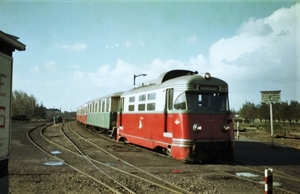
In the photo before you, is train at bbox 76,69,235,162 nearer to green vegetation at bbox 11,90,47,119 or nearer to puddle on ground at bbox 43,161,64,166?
puddle on ground at bbox 43,161,64,166

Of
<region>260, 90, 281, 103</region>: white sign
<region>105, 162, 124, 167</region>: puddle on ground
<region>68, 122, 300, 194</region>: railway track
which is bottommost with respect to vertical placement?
<region>105, 162, 124, 167</region>: puddle on ground

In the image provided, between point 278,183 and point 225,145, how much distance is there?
117 inches

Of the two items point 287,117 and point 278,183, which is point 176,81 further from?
point 287,117

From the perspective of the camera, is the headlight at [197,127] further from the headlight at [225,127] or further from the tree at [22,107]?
the tree at [22,107]

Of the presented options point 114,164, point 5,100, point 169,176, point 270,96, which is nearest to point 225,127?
point 169,176

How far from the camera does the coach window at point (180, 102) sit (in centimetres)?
1002

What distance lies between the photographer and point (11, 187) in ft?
22.0

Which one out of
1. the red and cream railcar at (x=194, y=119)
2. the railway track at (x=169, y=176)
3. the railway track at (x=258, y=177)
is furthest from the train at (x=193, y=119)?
the railway track at (x=258, y=177)

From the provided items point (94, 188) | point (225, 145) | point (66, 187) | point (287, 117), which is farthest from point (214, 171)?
point (287, 117)

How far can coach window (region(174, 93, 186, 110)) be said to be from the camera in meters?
10.0

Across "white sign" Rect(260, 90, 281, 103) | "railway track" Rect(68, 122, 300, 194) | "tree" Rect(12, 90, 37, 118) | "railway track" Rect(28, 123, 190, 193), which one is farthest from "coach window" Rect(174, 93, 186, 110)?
"tree" Rect(12, 90, 37, 118)

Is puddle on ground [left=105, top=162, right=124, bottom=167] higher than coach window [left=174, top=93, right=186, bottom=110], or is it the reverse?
coach window [left=174, top=93, right=186, bottom=110]

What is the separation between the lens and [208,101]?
1021 cm

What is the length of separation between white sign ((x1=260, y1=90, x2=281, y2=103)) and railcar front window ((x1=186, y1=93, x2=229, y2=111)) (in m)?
7.24
